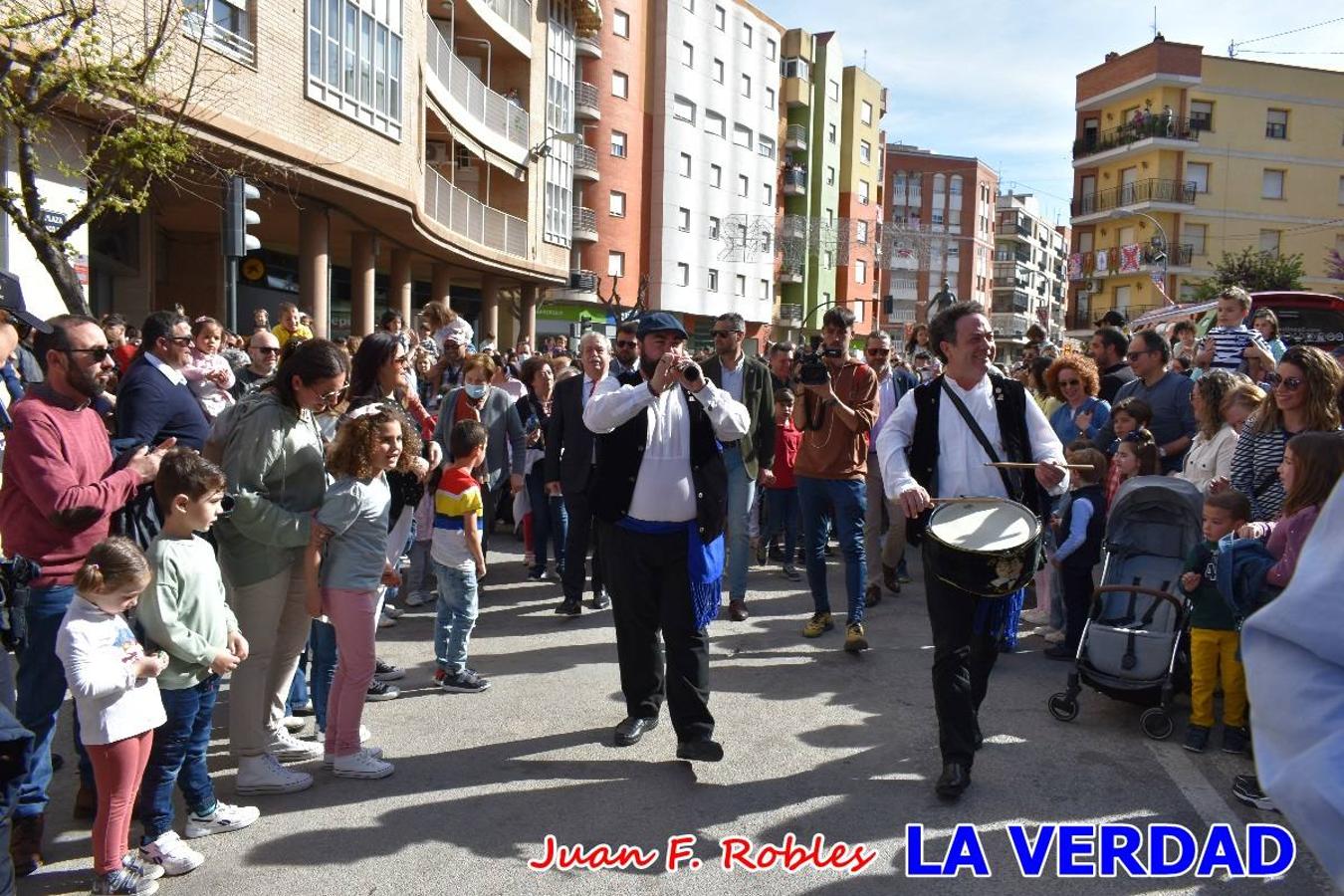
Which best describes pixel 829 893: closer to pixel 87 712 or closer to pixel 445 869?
pixel 445 869

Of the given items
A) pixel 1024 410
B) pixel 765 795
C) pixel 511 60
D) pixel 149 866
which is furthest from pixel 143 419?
pixel 511 60

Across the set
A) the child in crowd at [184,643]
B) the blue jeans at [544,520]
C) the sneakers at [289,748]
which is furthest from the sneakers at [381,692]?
the blue jeans at [544,520]

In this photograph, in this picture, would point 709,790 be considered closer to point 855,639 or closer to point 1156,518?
point 855,639

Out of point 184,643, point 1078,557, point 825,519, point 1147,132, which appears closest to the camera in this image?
point 184,643

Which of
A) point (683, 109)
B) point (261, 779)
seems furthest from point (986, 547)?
point (683, 109)

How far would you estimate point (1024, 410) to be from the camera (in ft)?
15.3

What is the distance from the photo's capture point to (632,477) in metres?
4.80

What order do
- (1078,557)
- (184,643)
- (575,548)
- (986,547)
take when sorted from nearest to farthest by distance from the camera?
(184,643) < (986,547) < (1078,557) < (575,548)

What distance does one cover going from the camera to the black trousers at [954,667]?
4.31 m

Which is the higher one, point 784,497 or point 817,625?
point 784,497

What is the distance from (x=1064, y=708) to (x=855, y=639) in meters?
1.49

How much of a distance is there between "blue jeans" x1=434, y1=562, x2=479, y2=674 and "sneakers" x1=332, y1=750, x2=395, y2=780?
122 centimetres

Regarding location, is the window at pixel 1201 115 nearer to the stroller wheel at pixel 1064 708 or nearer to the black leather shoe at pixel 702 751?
the stroller wheel at pixel 1064 708

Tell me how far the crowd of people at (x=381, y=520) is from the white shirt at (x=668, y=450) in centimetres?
1
